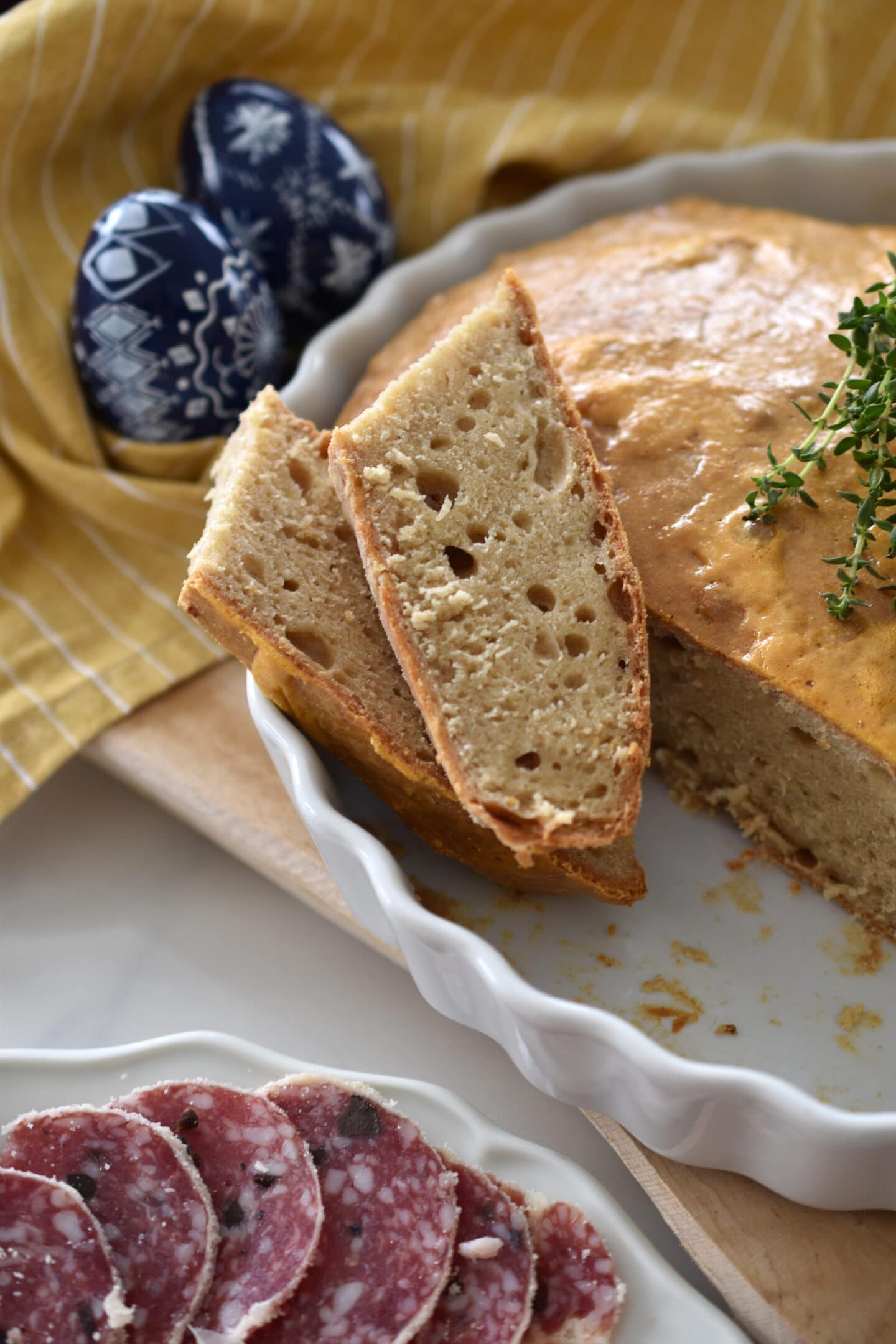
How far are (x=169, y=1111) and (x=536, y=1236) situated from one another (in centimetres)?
84

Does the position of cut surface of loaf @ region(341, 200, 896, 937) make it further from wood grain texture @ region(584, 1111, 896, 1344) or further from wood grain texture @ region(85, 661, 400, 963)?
wood grain texture @ region(85, 661, 400, 963)

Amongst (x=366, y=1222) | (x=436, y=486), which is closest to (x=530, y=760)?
(x=436, y=486)

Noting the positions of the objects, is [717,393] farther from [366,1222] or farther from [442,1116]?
[366,1222]

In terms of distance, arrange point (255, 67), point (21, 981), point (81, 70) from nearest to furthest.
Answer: point (21, 981)
point (81, 70)
point (255, 67)

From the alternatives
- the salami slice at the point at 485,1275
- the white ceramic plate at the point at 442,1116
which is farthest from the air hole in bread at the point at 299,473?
the salami slice at the point at 485,1275

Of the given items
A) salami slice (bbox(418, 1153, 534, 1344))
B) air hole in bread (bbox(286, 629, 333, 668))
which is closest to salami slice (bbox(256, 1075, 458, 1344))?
salami slice (bbox(418, 1153, 534, 1344))

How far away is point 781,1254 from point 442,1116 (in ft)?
2.54

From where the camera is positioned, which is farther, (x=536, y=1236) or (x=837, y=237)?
(x=837, y=237)

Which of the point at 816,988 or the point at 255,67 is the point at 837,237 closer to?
the point at 255,67

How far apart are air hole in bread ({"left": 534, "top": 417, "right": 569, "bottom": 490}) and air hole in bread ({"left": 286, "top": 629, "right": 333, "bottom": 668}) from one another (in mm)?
642

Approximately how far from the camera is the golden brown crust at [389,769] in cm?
276

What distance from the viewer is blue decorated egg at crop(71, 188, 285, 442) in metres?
3.52

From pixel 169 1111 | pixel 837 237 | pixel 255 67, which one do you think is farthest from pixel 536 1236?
pixel 255 67

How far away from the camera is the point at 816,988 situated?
9.76 feet
